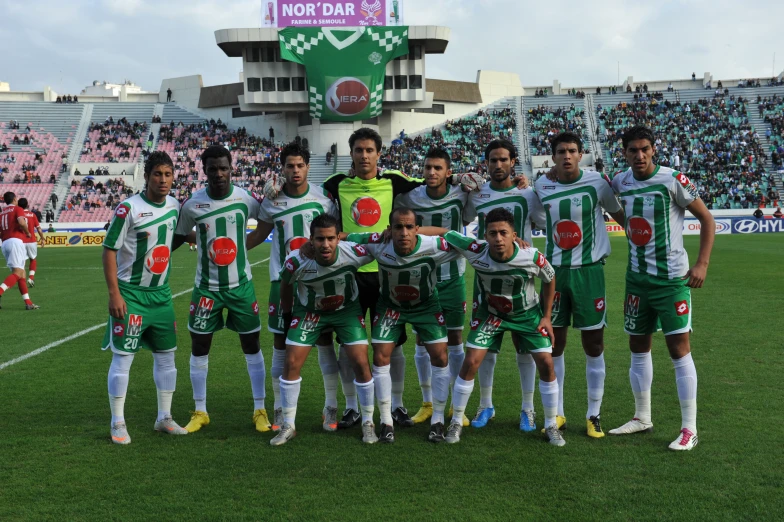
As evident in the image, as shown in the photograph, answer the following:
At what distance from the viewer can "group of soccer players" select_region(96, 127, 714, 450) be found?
5453mm

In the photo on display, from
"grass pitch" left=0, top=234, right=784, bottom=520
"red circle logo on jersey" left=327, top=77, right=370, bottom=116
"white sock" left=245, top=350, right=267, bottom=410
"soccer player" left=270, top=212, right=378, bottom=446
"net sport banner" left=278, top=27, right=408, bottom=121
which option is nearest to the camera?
"grass pitch" left=0, top=234, right=784, bottom=520

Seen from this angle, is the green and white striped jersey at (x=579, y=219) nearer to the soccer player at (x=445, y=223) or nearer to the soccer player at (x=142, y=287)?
the soccer player at (x=445, y=223)

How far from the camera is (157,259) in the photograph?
18.9 feet

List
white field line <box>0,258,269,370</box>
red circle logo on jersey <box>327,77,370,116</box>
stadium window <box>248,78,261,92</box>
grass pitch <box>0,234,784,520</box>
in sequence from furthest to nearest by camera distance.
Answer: stadium window <box>248,78,261,92</box> → red circle logo on jersey <box>327,77,370,116</box> → white field line <box>0,258,269,370</box> → grass pitch <box>0,234,784,520</box>

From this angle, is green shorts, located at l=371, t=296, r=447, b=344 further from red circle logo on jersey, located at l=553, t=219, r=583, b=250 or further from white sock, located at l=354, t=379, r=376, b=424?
red circle logo on jersey, located at l=553, t=219, r=583, b=250

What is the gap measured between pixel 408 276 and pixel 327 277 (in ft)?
2.01

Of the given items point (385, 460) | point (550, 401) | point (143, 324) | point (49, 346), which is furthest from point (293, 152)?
point (49, 346)

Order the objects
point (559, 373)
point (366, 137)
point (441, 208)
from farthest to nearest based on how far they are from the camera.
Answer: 1. point (441, 208)
2. point (559, 373)
3. point (366, 137)

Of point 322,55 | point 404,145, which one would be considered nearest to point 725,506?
point 322,55

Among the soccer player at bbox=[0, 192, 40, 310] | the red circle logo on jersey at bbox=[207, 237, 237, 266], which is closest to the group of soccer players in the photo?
the red circle logo on jersey at bbox=[207, 237, 237, 266]

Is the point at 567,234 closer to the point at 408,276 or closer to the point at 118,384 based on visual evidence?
the point at 408,276

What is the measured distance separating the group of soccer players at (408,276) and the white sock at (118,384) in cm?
1

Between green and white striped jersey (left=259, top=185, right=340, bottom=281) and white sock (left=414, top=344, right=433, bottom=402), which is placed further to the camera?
white sock (left=414, top=344, right=433, bottom=402)

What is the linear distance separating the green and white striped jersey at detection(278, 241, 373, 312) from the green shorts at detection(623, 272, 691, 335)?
2.01 m
